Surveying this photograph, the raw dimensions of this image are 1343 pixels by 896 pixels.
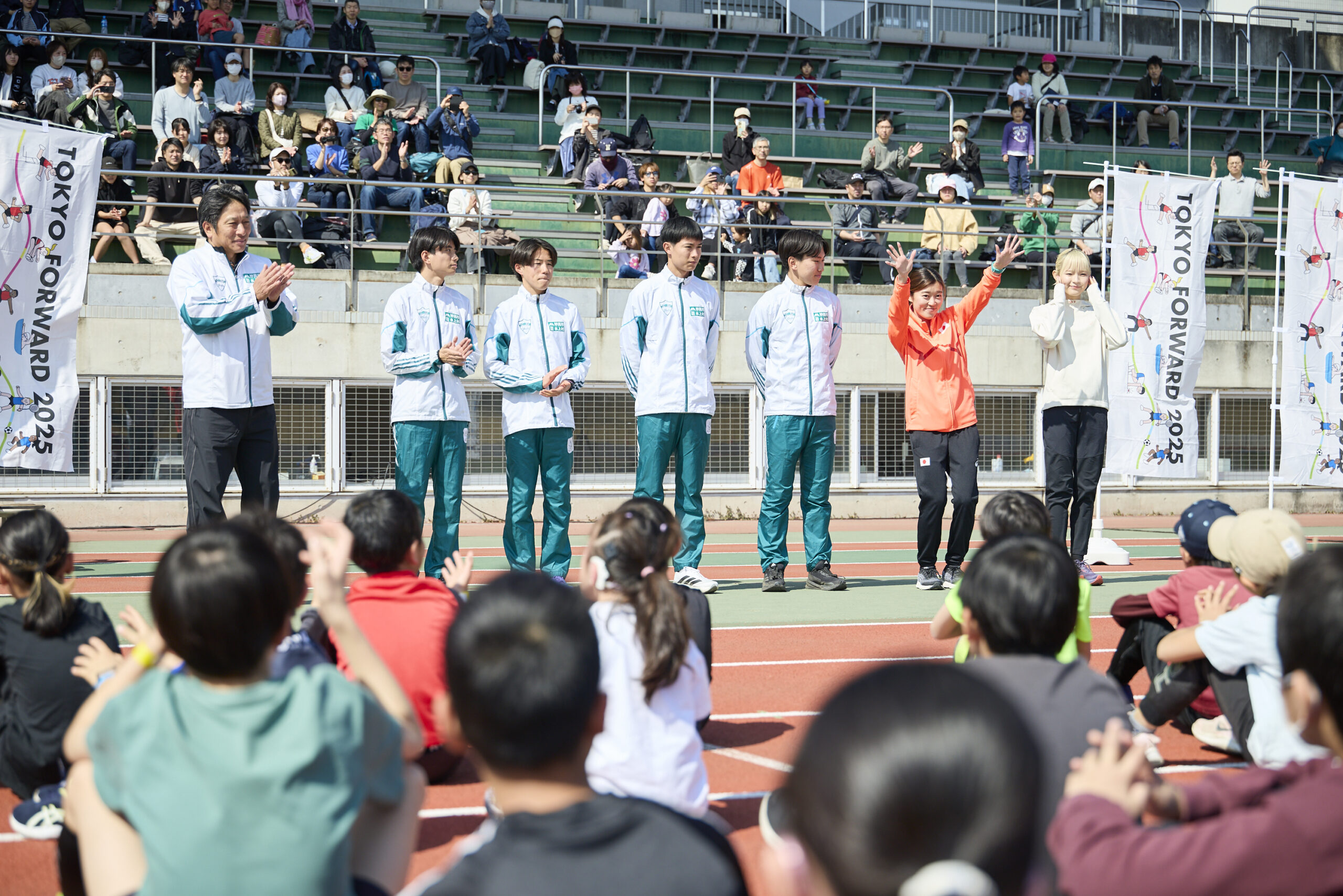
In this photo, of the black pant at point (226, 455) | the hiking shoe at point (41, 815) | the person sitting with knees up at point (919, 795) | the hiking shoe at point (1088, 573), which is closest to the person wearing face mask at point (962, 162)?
the hiking shoe at point (1088, 573)

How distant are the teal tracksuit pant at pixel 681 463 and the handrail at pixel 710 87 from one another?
11.1 meters

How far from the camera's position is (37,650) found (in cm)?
374

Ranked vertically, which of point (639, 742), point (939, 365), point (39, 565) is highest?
point (939, 365)

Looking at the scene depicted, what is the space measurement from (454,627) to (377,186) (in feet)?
44.9

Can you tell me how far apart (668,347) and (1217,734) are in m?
4.57

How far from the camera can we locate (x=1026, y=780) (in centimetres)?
132

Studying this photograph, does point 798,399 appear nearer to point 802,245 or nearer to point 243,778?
point 802,245

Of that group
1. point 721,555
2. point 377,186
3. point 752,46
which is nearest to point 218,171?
point 377,186

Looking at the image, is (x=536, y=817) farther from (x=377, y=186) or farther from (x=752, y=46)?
(x=752, y=46)

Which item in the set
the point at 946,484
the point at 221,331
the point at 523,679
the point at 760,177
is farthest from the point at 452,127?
the point at 523,679

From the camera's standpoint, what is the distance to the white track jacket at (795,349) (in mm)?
8562

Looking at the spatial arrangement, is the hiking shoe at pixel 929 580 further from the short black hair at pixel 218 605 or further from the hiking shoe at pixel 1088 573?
the short black hair at pixel 218 605

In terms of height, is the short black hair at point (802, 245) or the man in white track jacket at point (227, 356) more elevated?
the short black hair at point (802, 245)

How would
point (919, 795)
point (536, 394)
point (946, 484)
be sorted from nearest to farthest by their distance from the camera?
point (919, 795)
point (536, 394)
point (946, 484)
